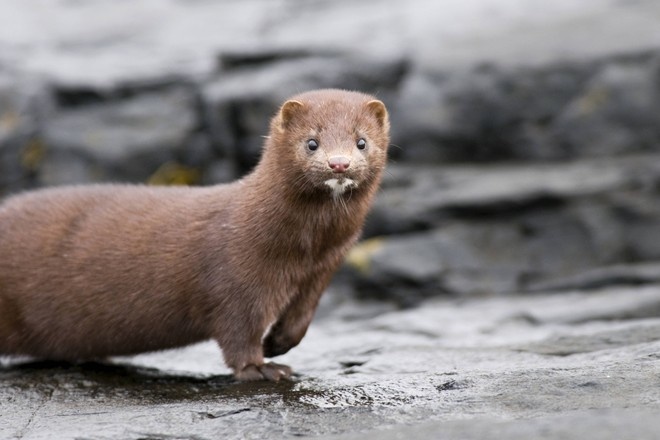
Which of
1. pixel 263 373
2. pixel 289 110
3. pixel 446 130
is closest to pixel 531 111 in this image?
pixel 446 130

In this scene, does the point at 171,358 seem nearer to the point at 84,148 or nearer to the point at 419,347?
the point at 419,347

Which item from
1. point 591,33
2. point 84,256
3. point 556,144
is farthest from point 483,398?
point 591,33

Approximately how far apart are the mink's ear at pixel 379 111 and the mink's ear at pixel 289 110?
40 cm

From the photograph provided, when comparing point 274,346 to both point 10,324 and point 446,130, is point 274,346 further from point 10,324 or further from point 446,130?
point 446,130

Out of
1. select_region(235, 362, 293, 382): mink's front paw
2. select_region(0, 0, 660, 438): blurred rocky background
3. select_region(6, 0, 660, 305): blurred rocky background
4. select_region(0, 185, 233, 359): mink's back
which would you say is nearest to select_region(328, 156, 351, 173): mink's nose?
select_region(0, 185, 233, 359): mink's back

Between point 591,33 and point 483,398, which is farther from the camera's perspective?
point 591,33

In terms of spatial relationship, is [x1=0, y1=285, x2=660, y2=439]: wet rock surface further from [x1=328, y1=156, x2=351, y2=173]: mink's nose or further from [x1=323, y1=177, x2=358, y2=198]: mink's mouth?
[x1=328, y1=156, x2=351, y2=173]: mink's nose

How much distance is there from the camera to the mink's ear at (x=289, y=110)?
5863mm

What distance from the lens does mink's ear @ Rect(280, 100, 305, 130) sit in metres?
5.86

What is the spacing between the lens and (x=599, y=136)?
1055 centimetres

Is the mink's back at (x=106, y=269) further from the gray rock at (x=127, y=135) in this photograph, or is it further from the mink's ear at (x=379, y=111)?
the gray rock at (x=127, y=135)

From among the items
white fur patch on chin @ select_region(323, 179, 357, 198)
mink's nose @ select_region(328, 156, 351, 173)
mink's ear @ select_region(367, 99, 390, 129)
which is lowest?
white fur patch on chin @ select_region(323, 179, 357, 198)

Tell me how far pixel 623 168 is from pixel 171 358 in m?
5.28

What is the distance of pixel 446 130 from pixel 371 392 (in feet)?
19.5
